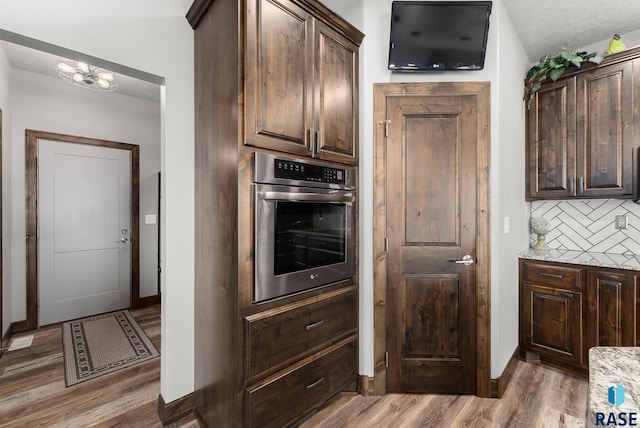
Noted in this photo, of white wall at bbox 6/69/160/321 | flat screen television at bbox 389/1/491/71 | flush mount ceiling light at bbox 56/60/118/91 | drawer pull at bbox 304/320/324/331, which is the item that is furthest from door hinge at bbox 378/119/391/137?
white wall at bbox 6/69/160/321

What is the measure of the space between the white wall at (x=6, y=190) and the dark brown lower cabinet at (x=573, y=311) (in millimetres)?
4639

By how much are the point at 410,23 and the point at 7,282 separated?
4.27 meters

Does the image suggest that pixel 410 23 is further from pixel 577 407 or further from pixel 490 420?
pixel 577 407

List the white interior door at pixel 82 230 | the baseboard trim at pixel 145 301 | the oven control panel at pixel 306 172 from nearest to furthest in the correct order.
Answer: the oven control panel at pixel 306 172, the white interior door at pixel 82 230, the baseboard trim at pixel 145 301

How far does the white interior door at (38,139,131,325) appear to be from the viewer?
3379 mm

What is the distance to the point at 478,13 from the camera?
1950mm

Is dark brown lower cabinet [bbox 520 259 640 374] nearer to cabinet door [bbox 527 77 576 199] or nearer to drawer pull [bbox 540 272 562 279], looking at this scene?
drawer pull [bbox 540 272 562 279]

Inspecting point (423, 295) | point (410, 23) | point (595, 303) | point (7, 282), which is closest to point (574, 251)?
point (595, 303)

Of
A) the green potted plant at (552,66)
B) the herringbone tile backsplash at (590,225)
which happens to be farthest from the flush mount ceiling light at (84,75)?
the herringbone tile backsplash at (590,225)

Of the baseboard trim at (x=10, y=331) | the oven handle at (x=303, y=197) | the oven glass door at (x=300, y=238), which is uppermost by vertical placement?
the oven handle at (x=303, y=197)

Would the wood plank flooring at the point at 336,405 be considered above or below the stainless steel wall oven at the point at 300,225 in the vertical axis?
below

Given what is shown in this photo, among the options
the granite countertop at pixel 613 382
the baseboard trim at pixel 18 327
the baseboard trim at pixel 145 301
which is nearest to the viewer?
the granite countertop at pixel 613 382

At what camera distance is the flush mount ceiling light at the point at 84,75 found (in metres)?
2.68

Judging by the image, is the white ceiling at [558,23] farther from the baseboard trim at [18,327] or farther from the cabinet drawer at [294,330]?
the baseboard trim at [18,327]
